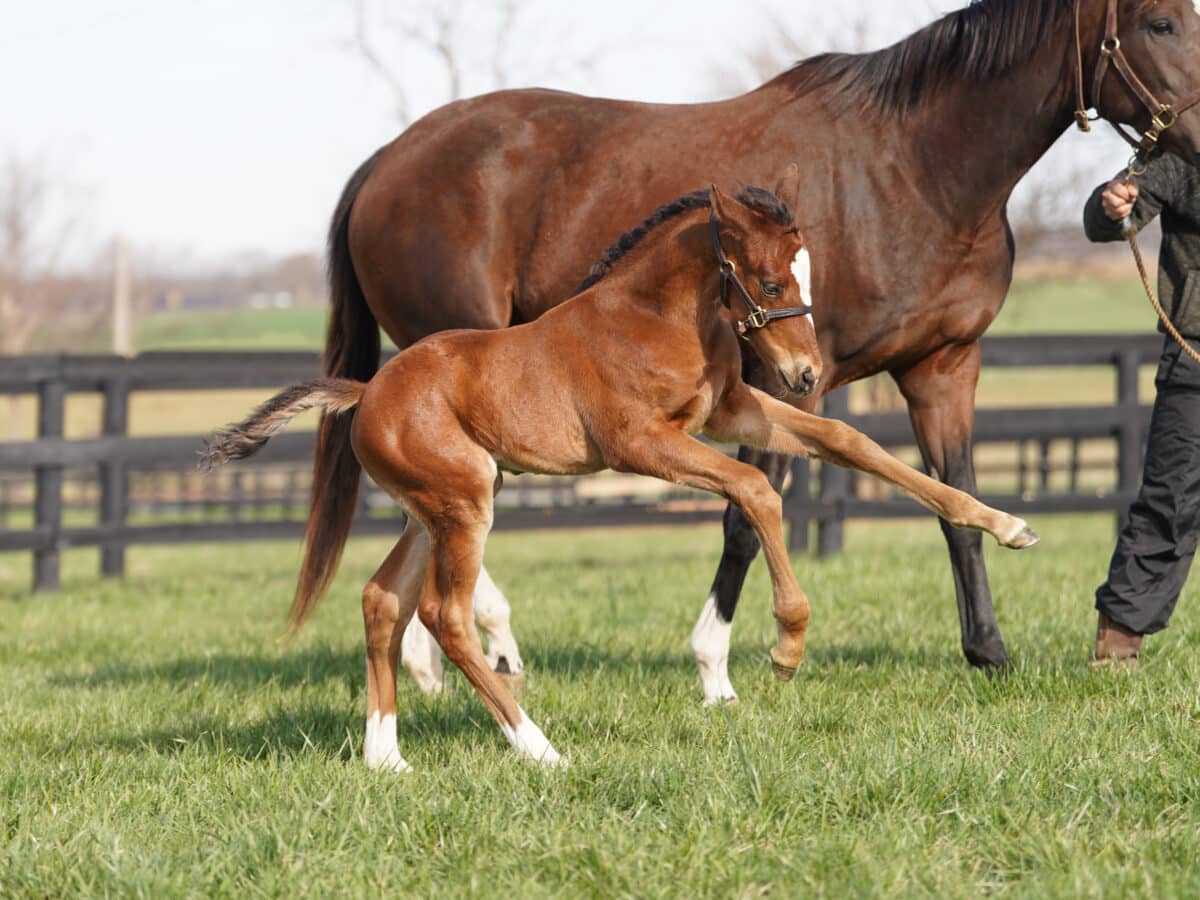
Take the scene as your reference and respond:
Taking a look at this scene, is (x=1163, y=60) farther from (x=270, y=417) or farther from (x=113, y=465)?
(x=113, y=465)

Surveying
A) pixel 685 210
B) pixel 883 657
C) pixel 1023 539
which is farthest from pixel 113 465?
pixel 1023 539

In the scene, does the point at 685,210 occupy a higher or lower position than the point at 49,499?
higher

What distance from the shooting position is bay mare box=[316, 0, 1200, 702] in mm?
4719

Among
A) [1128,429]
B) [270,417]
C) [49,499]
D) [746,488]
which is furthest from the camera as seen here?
[1128,429]

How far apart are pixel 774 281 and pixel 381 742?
1633 mm

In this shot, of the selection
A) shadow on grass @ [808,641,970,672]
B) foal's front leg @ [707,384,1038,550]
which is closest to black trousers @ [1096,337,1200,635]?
shadow on grass @ [808,641,970,672]

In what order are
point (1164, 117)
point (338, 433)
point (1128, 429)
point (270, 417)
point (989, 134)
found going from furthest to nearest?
point (1128, 429)
point (338, 433)
point (989, 134)
point (1164, 117)
point (270, 417)

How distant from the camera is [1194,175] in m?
4.68

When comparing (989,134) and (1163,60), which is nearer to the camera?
(1163,60)

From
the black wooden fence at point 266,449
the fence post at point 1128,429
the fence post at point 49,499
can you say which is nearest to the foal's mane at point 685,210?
the black wooden fence at point 266,449

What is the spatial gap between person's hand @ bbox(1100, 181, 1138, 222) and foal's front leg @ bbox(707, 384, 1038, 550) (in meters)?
1.40

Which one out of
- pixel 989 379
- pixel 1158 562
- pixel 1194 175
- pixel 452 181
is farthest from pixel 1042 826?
pixel 989 379

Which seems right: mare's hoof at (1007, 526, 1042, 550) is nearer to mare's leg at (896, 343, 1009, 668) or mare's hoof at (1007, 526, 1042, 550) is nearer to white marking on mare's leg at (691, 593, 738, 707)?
white marking on mare's leg at (691, 593, 738, 707)

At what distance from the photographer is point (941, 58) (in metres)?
4.90
